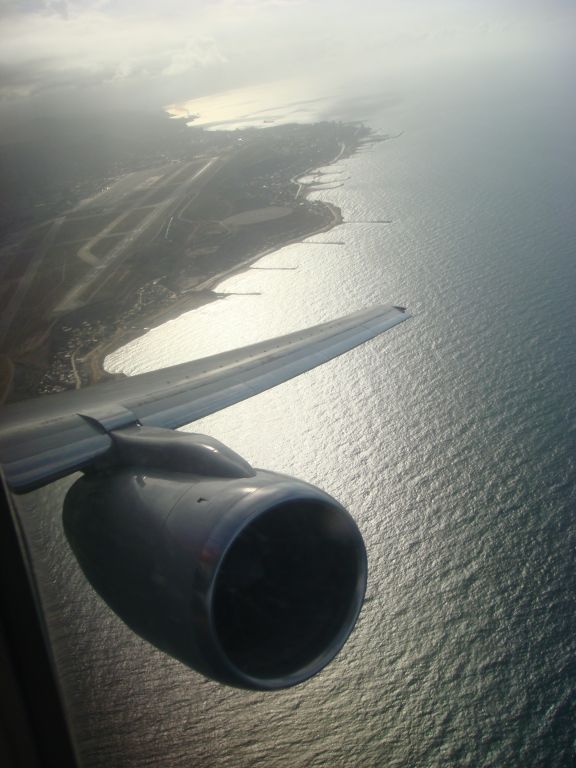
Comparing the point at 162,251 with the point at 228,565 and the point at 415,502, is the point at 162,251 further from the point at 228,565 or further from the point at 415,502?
the point at 228,565

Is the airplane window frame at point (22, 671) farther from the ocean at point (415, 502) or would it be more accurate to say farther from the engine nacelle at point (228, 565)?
the ocean at point (415, 502)

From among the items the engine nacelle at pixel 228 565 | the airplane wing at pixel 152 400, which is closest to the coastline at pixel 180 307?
the airplane wing at pixel 152 400

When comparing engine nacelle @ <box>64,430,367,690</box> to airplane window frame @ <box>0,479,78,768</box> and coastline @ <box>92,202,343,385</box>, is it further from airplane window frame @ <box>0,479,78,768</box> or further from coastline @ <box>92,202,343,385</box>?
coastline @ <box>92,202,343,385</box>

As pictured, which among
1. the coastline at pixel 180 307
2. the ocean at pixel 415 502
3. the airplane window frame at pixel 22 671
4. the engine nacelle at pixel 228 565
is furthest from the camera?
the coastline at pixel 180 307

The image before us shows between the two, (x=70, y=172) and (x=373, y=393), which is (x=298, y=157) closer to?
(x=70, y=172)

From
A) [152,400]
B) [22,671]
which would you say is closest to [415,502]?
[152,400]

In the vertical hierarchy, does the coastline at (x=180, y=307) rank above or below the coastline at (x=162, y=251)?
below
